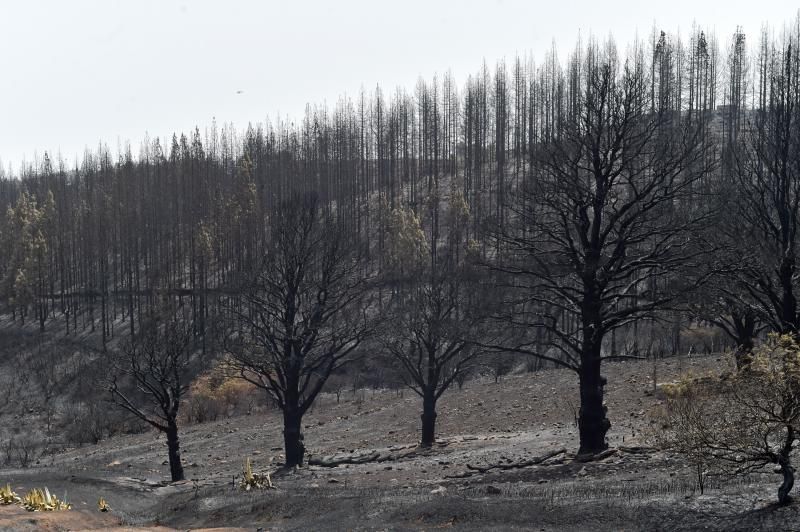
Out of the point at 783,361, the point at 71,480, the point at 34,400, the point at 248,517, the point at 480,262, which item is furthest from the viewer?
the point at 34,400

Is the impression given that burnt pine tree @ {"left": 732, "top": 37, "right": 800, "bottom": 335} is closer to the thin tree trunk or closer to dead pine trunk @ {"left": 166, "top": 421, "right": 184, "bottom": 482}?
the thin tree trunk

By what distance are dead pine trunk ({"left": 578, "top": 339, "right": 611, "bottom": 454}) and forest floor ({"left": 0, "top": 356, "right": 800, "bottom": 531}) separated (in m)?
0.61

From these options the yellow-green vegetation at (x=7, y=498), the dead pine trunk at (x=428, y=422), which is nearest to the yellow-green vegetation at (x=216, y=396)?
the dead pine trunk at (x=428, y=422)

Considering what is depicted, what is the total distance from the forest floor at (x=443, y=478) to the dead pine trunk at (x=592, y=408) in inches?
23.9

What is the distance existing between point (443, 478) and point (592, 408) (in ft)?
14.9

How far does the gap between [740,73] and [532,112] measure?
23.7 meters

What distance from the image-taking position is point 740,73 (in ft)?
254

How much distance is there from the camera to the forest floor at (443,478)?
11.7 m

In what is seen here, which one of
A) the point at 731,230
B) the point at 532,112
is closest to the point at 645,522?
the point at 731,230

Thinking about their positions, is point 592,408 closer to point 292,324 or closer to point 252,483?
point 252,483

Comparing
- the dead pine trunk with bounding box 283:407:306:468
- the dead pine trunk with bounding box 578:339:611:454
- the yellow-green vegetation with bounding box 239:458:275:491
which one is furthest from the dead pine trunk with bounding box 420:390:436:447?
the dead pine trunk with bounding box 578:339:611:454

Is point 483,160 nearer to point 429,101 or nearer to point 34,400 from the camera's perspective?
point 429,101

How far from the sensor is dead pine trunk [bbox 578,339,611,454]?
18.3 m

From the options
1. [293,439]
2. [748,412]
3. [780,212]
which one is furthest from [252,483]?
[780,212]
